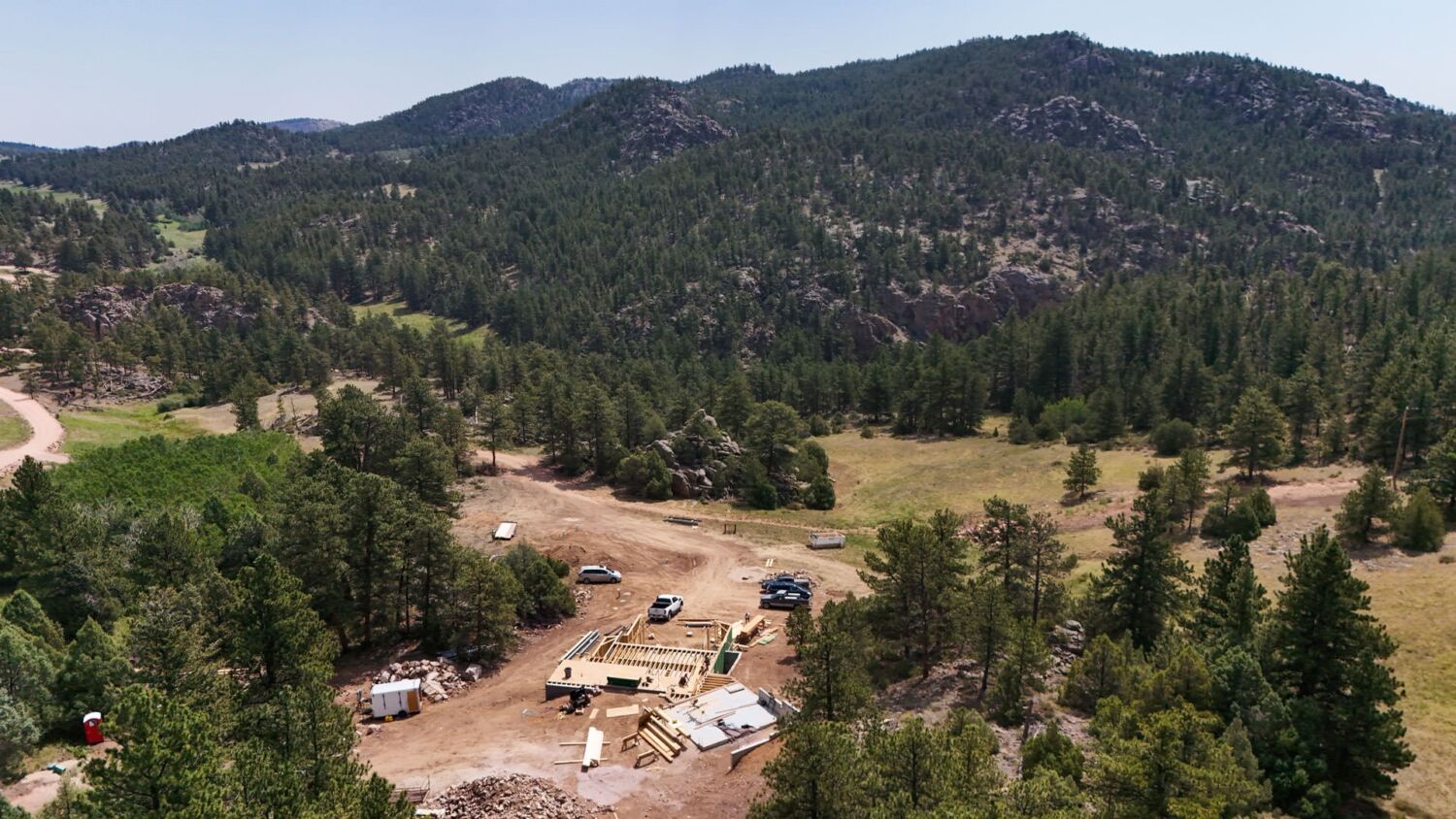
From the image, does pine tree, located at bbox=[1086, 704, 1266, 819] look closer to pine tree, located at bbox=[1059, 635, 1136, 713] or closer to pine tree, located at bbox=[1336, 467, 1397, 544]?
pine tree, located at bbox=[1059, 635, 1136, 713]

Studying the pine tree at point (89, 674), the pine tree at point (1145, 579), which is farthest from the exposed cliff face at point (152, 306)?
the pine tree at point (1145, 579)

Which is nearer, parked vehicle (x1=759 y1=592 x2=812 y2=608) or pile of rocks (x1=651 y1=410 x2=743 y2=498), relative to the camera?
parked vehicle (x1=759 y1=592 x2=812 y2=608)

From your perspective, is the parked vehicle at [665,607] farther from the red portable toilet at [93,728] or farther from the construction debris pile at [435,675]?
the red portable toilet at [93,728]

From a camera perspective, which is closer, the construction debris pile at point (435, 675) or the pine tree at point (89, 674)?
the pine tree at point (89, 674)

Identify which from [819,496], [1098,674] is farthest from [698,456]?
[1098,674]

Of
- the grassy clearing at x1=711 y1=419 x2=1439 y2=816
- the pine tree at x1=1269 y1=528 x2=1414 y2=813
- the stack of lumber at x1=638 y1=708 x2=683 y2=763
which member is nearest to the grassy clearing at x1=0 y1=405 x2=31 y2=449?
the grassy clearing at x1=711 y1=419 x2=1439 y2=816

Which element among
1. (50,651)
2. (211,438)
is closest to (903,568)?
(50,651)
